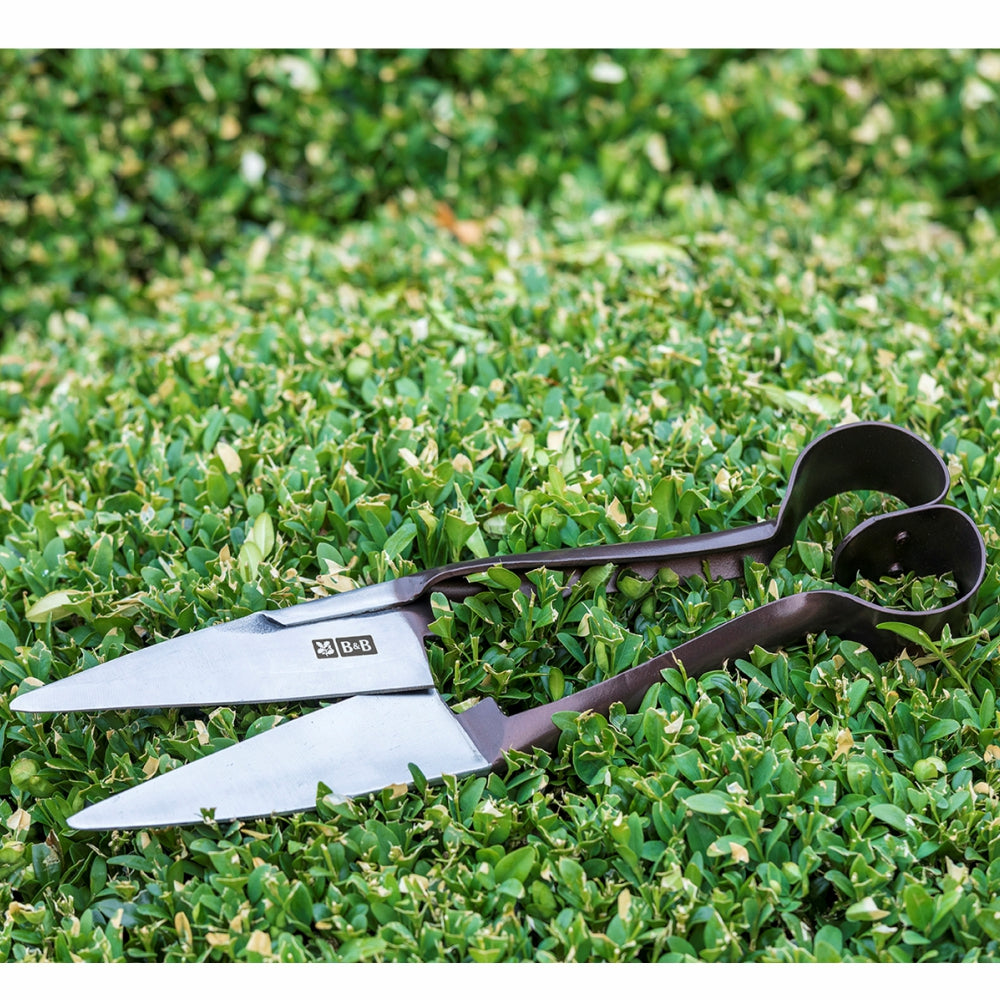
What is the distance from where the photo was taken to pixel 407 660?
1.61m

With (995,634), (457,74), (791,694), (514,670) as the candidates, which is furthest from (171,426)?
(457,74)

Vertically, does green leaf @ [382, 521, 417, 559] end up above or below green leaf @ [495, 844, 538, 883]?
above

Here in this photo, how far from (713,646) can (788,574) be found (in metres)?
Result: 0.25

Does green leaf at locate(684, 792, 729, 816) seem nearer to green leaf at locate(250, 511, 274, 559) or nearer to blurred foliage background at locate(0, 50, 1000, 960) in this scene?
blurred foliage background at locate(0, 50, 1000, 960)

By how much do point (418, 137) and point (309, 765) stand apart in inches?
98.9

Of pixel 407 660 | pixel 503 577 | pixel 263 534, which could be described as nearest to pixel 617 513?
pixel 503 577

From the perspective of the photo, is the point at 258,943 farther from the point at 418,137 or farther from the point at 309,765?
the point at 418,137

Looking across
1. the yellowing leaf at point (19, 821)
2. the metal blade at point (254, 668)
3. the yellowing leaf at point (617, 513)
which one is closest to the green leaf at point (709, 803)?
the metal blade at point (254, 668)

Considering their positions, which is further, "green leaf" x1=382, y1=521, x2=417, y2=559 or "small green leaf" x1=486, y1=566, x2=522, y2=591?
"green leaf" x1=382, y1=521, x2=417, y2=559

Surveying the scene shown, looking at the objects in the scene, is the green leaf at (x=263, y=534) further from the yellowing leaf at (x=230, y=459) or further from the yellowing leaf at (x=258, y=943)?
the yellowing leaf at (x=258, y=943)

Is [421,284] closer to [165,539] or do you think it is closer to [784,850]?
[165,539]

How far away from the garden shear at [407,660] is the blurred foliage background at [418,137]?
6.08 ft

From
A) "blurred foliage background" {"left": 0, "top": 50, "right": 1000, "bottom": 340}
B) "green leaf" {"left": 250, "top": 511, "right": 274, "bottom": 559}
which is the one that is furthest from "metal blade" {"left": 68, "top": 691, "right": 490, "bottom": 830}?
"blurred foliage background" {"left": 0, "top": 50, "right": 1000, "bottom": 340}

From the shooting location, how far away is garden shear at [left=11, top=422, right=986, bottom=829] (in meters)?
1.49
